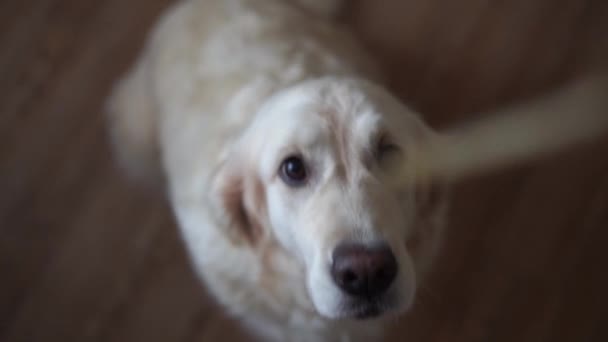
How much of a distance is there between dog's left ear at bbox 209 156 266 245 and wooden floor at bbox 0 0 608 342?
64cm

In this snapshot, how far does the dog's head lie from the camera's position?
1.12 meters

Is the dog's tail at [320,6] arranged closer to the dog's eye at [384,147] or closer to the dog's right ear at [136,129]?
the dog's right ear at [136,129]

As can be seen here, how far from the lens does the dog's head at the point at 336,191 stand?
112cm

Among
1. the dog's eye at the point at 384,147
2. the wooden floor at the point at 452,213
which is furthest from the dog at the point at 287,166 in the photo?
the wooden floor at the point at 452,213

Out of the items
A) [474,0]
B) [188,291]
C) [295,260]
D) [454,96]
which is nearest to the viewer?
[295,260]

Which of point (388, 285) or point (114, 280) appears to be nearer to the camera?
point (388, 285)

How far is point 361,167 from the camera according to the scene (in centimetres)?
121

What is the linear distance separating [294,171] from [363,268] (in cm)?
26

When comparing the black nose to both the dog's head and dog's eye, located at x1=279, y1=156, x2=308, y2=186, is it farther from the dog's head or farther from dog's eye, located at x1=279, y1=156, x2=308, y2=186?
dog's eye, located at x1=279, y1=156, x2=308, y2=186

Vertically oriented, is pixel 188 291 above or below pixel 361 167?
below

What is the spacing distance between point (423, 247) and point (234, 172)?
47 cm

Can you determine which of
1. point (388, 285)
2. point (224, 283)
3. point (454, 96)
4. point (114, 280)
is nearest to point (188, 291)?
point (114, 280)

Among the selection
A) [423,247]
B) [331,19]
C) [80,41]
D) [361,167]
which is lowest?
[423,247]

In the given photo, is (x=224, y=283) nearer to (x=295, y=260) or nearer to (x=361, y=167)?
(x=295, y=260)
